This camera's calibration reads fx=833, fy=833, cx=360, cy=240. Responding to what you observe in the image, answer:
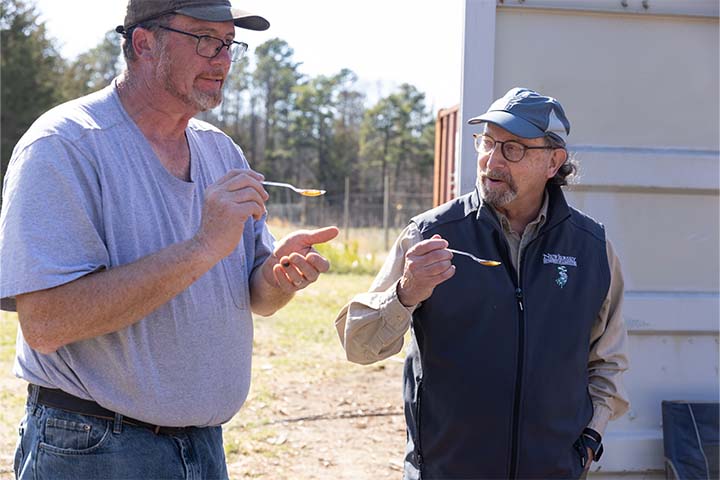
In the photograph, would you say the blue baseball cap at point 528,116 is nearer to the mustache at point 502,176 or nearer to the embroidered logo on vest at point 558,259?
the mustache at point 502,176

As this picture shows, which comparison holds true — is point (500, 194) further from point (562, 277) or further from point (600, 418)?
point (600, 418)

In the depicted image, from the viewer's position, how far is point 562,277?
285 cm

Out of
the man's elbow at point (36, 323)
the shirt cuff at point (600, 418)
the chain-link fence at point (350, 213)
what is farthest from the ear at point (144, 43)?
the chain-link fence at point (350, 213)

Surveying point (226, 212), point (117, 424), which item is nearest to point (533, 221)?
point (226, 212)

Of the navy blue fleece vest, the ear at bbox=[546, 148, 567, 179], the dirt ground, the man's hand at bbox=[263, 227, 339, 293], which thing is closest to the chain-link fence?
the dirt ground

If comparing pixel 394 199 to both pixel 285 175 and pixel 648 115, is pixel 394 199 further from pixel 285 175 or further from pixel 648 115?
pixel 648 115

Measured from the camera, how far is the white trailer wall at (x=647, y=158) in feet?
12.0

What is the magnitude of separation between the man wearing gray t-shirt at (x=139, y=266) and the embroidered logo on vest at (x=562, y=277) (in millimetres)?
851

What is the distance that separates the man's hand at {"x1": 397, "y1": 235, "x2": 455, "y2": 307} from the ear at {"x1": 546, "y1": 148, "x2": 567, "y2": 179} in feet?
2.36

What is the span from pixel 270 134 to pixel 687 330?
37396 millimetres

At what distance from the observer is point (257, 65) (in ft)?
129

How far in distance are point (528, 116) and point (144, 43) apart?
1.35 m

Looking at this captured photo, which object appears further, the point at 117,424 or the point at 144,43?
the point at 144,43

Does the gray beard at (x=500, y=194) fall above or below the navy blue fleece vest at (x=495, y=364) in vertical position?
above
